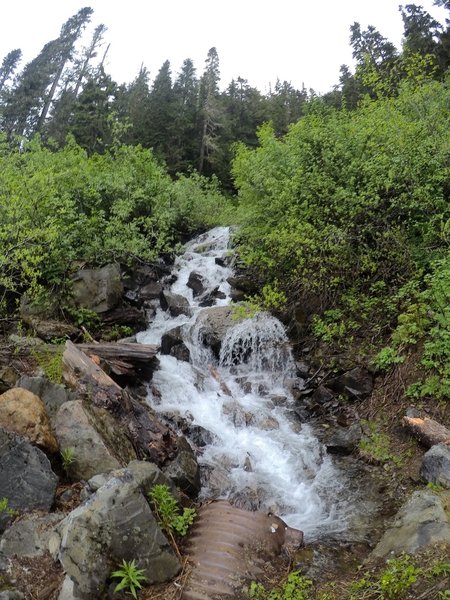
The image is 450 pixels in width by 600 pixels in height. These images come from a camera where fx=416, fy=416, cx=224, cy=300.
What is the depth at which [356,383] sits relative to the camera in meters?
9.08

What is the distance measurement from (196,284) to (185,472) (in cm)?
991

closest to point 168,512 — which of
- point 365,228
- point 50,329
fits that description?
point 50,329

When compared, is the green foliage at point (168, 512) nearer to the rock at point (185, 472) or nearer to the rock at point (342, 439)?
the rock at point (185, 472)

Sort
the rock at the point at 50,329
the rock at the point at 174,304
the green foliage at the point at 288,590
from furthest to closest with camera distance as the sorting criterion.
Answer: the rock at the point at 174,304, the rock at the point at 50,329, the green foliage at the point at 288,590

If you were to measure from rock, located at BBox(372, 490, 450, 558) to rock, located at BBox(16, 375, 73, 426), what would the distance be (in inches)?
197

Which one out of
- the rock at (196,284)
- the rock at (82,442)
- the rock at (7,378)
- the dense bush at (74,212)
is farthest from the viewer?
the rock at (196,284)

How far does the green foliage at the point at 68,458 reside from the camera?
226 inches

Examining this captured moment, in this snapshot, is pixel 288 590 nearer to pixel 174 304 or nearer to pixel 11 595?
pixel 11 595

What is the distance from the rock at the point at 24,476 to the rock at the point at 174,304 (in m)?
8.55

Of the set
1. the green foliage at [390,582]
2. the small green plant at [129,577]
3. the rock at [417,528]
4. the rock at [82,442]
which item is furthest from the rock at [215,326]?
the green foliage at [390,582]

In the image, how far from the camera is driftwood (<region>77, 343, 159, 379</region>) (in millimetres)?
9406

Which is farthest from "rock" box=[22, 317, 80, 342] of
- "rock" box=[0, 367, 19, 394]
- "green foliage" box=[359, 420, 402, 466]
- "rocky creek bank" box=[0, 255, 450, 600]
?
"green foliage" box=[359, 420, 402, 466]

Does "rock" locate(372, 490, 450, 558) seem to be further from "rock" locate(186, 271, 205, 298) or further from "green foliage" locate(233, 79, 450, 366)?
"rock" locate(186, 271, 205, 298)

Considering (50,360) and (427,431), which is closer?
(427,431)
